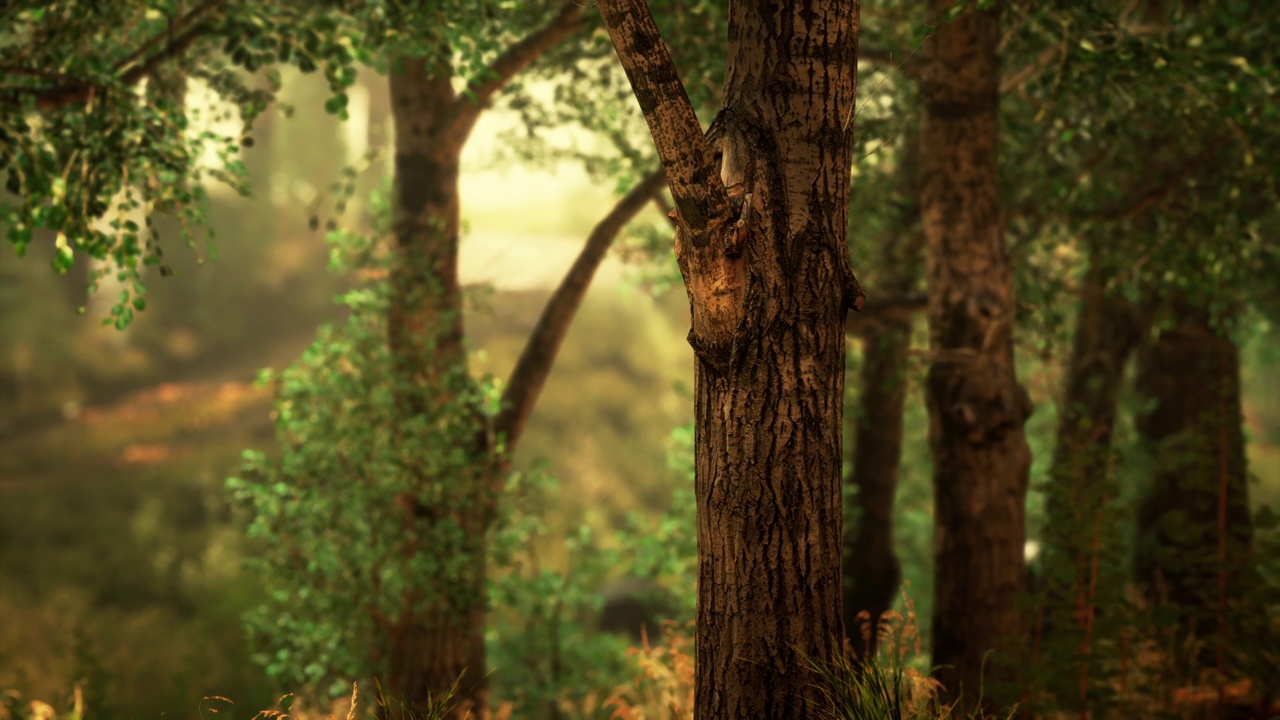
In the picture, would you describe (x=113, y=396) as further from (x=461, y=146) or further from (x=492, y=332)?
(x=461, y=146)

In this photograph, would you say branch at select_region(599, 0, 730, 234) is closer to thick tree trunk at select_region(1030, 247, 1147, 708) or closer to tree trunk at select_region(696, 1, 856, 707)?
tree trunk at select_region(696, 1, 856, 707)

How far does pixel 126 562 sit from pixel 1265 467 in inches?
1195

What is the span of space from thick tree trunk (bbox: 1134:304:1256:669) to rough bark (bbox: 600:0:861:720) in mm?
3235

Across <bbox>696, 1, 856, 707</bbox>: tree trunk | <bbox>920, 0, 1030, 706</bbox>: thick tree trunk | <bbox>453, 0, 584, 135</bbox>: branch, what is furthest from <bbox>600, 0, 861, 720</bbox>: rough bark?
<bbox>453, 0, 584, 135</bbox>: branch

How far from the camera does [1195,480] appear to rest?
249 inches

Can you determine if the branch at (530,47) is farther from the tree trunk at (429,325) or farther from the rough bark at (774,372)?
the rough bark at (774,372)

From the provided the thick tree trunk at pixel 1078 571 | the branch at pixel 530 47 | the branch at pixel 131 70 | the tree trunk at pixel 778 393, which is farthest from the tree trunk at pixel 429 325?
the thick tree trunk at pixel 1078 571

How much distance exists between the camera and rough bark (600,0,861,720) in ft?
12.9

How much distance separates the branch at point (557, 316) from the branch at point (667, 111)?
16.8 ft

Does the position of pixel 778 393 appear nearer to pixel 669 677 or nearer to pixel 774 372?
pixel 774 372

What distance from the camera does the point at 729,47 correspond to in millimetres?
4391

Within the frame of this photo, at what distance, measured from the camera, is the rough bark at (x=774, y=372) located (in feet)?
12.9

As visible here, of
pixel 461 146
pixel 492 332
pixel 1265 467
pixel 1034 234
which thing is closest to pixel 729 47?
pixel 461 146

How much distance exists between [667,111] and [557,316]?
17.7 feet
